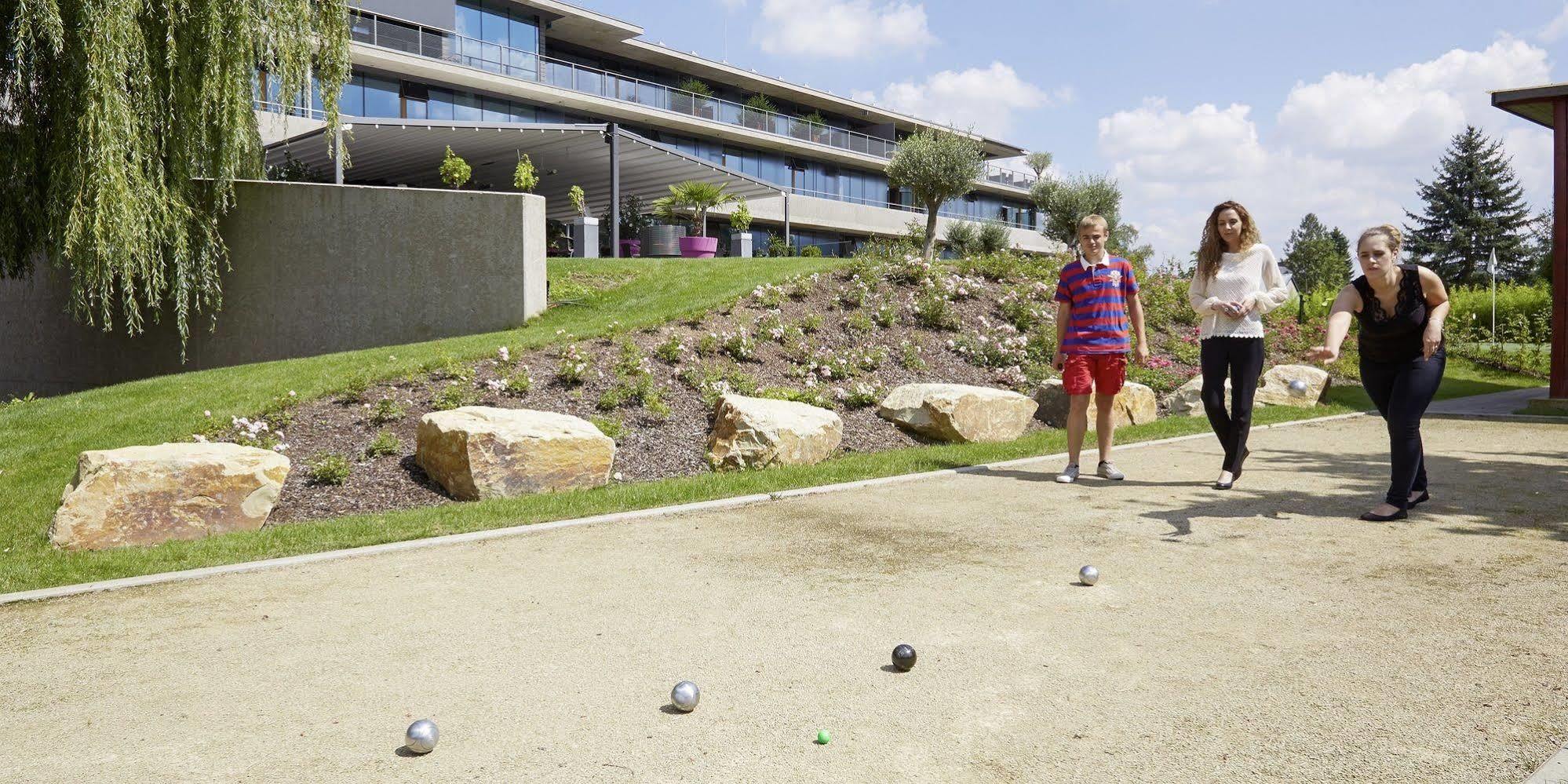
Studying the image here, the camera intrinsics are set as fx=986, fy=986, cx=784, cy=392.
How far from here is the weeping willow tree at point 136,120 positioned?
11016mm

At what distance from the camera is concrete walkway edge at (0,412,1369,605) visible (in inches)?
186

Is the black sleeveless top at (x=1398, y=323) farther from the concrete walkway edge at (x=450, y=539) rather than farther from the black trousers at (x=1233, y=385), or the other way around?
the concrete walkway edge at (x=450, y=539)

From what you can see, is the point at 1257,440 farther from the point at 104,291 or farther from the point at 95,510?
the point at 104,291

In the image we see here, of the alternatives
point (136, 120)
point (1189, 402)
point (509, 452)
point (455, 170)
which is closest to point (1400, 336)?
point (509, 452)

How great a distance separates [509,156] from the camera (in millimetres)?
24672

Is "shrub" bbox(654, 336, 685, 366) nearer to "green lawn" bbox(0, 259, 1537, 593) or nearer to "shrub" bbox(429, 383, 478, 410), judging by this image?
"green lawn" bbox(0, 259, 1537, 593)

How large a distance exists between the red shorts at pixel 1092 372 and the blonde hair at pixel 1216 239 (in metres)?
0.84

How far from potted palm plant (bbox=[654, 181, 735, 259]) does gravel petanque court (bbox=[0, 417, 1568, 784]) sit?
20.2 meters

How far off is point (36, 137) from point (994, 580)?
13.1 m

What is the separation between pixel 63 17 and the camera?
1112 cm

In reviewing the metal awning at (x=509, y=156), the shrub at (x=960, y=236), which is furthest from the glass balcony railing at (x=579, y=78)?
the shrub at (x=960, y=236)

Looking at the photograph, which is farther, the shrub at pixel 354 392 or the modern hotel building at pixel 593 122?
the modern hotel building at pixel 593 122

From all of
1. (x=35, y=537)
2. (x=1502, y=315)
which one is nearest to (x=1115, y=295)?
(x=35, y=537)

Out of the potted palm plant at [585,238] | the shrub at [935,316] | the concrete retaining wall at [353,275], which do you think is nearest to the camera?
the shrub at [935,316]
